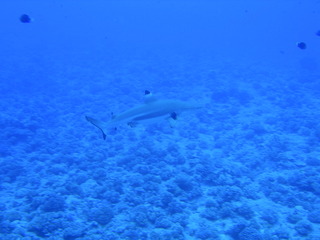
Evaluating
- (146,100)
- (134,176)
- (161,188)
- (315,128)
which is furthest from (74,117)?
(315,128)

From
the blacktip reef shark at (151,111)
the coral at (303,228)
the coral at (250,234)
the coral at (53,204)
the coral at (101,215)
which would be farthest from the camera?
the coral at (53,204)

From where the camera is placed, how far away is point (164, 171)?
11766 mm

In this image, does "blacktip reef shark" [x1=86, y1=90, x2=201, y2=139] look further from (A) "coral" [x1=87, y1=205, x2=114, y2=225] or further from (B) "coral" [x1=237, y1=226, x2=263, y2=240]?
(B) "coral" [x1=237, y1=226, x2=263, y2=240]

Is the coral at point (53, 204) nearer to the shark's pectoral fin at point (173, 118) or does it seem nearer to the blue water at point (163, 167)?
the blue water at point (163, 167)

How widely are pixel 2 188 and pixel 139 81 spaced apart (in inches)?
757

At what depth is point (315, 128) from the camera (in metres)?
16.3

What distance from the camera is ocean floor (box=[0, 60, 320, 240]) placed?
29.2 feet

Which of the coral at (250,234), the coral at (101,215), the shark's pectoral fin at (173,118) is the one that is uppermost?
the shark's pectoral fin at (173,118)

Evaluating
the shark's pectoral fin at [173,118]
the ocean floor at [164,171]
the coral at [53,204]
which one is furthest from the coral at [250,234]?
the coral at [53,204]

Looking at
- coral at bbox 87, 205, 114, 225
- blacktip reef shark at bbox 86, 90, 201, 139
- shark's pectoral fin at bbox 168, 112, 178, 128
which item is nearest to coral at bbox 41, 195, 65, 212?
coral at bbox 87, 205, 114, 225

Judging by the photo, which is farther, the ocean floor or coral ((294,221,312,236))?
the ocean floor

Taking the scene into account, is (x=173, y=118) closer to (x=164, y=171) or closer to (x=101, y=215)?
(x=101, y=215)

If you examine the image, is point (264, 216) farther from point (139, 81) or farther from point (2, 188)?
point (139, 81)

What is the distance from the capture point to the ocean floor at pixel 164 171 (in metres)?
8.90
